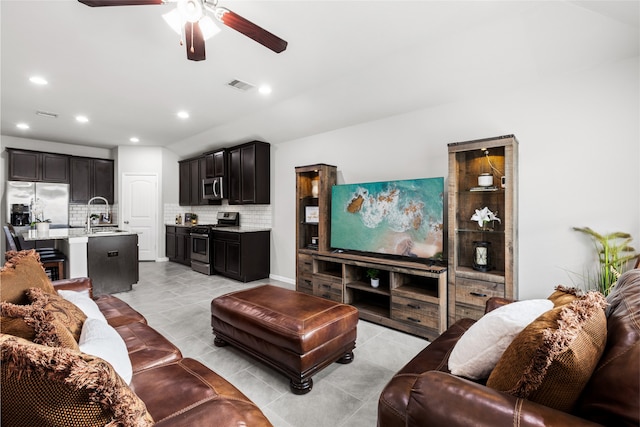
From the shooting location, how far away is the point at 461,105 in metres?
3.26

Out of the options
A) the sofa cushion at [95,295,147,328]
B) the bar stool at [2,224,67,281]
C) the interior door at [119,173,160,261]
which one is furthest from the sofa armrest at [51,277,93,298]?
the interior door at [119,173,160,261]

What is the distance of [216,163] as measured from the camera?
6.12 meters

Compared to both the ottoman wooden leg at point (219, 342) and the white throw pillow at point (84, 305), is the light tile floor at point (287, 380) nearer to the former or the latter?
the ottoman wooden leg at point (219, 342)

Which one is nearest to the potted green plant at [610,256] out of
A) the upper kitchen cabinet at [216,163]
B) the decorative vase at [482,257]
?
the decorative vase at [482,257]

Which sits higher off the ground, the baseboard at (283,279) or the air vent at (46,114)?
the air vent at (46,114)

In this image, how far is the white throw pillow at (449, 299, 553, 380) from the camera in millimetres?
1211

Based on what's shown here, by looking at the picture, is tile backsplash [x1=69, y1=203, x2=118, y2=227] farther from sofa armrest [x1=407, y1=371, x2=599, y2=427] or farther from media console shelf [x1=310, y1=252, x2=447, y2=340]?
sofa armrest [x1=407, y1=371, x2=599, y2=427]

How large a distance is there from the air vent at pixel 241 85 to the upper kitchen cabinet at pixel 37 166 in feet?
17.5

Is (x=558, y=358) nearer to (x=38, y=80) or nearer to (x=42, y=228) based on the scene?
(x=38, y=80)

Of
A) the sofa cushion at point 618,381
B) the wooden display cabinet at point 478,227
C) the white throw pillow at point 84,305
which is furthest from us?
the wooden display cabinet at point 478,227

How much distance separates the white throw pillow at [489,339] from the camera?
121cm

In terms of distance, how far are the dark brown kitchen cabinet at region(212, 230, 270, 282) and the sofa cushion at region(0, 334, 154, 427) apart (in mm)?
4439

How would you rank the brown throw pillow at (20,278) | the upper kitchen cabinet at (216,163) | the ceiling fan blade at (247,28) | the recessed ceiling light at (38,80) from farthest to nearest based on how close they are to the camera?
the upper kitchen cabinet at (216,163)
the recessed ceiling light at (38,80)
the ceiling fan blade at (247,28)
the brown throw pillow at (20,278)

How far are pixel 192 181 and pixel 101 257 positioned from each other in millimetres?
2957
